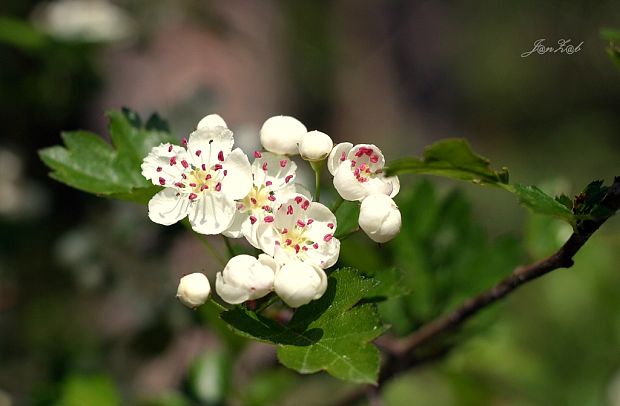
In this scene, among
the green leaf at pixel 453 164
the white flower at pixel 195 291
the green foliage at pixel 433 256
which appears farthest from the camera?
the green foliage at pixel 433 256

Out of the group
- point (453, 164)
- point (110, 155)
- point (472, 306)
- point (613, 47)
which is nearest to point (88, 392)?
point (110, 155)

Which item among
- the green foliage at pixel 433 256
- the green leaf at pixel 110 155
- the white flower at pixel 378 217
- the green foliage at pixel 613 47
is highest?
the green foliage at pixel 613 47

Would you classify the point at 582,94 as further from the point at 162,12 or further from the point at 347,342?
the point at 347,342

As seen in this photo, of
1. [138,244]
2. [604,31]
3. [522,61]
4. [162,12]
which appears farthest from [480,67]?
[604,31]

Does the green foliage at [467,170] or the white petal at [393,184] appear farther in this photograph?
the white petal at [393,184]

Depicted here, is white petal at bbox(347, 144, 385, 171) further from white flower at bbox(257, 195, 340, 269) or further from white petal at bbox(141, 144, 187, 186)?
white petal at bbox(141, 144, 187, 186)

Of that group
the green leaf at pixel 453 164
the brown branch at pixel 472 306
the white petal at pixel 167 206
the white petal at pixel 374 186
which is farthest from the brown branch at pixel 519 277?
the white petal at pixel 167 206

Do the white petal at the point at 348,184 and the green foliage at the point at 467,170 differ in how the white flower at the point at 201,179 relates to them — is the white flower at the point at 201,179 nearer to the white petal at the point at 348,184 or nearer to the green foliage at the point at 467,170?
the white petal at the point at 348,184
